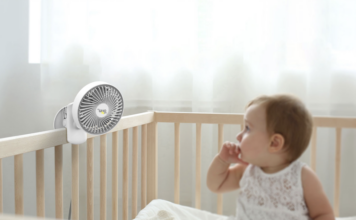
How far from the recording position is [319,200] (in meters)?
0.82

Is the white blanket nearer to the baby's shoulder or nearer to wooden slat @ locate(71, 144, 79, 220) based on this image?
wooden slat @ locate(71, 144, 79, 220)

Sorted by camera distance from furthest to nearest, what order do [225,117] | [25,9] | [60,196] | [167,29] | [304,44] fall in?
[25,9] < [167,29] < [304,44] < [225,117] < [60,196]

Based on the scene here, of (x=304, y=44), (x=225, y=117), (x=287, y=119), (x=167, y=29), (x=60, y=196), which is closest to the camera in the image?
(x=287, y=119)

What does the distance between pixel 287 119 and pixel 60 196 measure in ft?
2.15

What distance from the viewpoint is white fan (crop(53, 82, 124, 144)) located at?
37.0 inches

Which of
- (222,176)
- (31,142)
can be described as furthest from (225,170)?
(31,142)

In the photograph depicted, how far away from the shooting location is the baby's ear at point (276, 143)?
0.79m

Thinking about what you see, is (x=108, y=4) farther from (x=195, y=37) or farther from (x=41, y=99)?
(x=41, y=99)

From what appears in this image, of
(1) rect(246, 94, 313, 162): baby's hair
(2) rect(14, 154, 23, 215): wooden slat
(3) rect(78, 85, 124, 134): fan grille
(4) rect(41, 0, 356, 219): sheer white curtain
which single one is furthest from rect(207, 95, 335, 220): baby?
(4) rect(41, 0, 356, 219): sheer white curtain

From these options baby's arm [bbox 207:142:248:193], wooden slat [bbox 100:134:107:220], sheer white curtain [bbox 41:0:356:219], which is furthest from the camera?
sheer white curtain [bbox 41:0:356:219]

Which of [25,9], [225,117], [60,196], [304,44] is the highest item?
[25,9]

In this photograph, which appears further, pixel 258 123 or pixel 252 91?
pixel 252 91

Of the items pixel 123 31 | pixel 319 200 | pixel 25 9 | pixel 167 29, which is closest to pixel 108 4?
pixel 123 31

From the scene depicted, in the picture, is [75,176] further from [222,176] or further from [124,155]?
[222,176]
